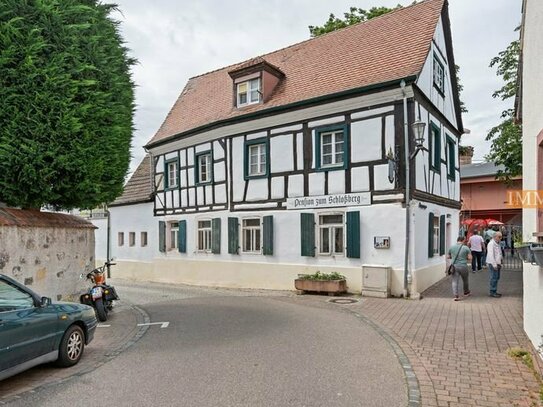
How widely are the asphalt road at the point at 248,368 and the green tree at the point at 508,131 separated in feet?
36.8

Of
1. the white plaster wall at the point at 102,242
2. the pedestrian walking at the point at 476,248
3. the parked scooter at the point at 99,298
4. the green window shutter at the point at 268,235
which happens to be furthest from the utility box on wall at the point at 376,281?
the white plaster wall at the point at 102,242

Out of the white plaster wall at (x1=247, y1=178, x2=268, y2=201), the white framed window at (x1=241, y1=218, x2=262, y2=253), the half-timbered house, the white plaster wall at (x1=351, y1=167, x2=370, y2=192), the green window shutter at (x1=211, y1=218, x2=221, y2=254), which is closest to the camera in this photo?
the half-timbered house

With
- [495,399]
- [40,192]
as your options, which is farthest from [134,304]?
[495,399]

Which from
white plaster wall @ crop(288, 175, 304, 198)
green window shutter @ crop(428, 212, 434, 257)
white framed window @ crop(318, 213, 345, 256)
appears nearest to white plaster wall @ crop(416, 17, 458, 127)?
green window shutter @ crop(428, 212, 434, 257)

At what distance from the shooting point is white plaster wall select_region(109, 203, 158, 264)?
2031 cm

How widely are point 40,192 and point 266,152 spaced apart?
25.9 feet

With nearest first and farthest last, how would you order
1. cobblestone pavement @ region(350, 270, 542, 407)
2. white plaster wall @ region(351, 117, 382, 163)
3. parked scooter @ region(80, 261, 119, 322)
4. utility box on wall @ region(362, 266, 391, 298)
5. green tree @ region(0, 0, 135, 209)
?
cobblestone pavement @ region(350, 270, 542, 407) → green tree @ region(0, 0, 135, 209) → parked scooter @ region(80, 261, 119, 322) → utility box on wall @ region(362, 266, 391, 298) → white plaster wall @ region(351, 117, 382, 163)

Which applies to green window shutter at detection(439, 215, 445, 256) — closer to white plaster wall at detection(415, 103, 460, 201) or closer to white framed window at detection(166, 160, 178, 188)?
white plaster wall at detection(415, 103, 460, 201)

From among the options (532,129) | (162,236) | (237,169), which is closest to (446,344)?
(532,129)

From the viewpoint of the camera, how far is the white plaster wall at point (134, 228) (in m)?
20.3

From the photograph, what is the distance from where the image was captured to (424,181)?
13664 millimetres

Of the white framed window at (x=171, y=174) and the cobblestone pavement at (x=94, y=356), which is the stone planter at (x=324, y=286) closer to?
the cobblestone pavement at (x=94, y=356)

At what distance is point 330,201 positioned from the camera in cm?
1374

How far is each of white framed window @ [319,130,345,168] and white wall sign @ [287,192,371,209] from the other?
3.38 ft
